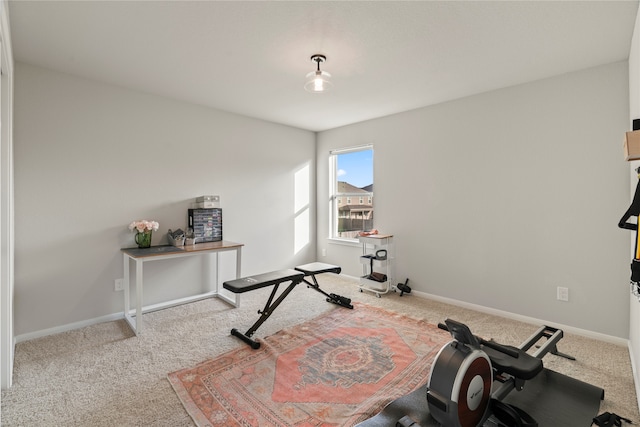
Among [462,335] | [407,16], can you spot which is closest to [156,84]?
[407,16]

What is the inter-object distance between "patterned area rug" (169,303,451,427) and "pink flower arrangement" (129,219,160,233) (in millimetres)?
1613

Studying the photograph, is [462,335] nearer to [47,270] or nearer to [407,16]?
[407,16]

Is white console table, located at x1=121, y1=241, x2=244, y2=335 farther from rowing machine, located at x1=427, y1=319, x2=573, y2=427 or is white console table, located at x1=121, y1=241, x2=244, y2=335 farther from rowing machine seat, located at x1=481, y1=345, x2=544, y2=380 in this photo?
rowing machine seat, located at x1=481, y1=345, x2=544, y2=380

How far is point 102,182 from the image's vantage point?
3.15 m

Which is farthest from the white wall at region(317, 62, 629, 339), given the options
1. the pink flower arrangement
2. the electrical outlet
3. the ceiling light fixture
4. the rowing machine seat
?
the pink flower arrangement

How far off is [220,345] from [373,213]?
2740 millimetres

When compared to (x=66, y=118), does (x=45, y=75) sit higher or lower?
higher

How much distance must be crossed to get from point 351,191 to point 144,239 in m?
2.99

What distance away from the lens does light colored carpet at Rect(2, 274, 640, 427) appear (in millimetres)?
1805

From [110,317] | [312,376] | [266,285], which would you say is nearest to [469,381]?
[312,376]

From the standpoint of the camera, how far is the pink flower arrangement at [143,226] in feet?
10.4

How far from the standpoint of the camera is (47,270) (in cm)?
284

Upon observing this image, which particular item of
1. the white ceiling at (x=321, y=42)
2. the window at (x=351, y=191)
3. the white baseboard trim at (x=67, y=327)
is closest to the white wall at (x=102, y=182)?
the white baseboard trim at (x=67, y=327)

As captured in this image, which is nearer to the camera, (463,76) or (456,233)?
(463,76)
